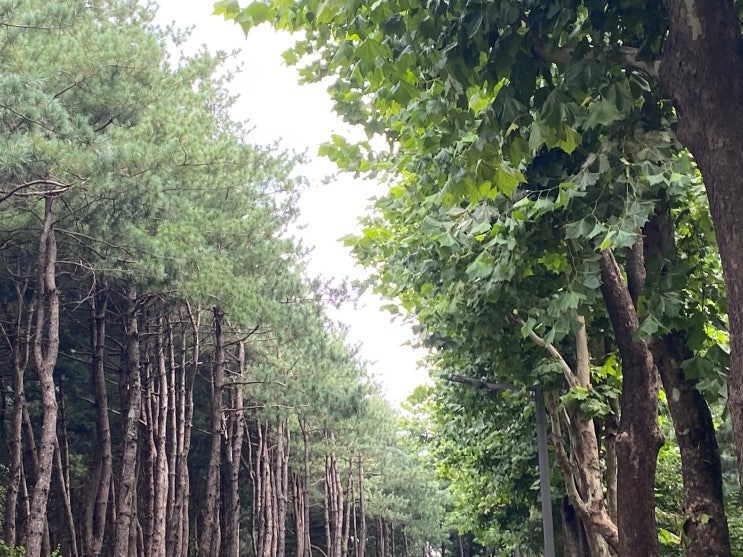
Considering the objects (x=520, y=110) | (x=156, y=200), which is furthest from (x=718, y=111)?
(x=156, y=200)

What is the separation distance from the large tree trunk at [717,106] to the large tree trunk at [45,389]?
1318cm

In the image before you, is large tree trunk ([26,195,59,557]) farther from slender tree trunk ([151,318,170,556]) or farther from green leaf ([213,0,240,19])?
green leaf ([213,0,240,19])

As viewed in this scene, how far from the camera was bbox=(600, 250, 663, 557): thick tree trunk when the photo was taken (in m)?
7.74

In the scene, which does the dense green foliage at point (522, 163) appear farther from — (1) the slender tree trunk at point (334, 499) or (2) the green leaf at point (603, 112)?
(1) the slender tree trunk at point (334, 499)

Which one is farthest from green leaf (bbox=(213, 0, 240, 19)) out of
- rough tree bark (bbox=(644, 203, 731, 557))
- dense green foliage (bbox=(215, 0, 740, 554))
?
rough tree bark (bbox=(644, 203, 731, 557))

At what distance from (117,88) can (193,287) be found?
454cm

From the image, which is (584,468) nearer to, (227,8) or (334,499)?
(227,8)

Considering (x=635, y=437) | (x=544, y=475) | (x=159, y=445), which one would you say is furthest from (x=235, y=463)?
(x=635, y=437)

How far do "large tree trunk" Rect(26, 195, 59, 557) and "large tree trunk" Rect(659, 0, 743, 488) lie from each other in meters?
13.2

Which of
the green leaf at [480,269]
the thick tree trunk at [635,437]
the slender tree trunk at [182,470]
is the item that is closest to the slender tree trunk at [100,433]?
the slender tree trunk at [182,470]

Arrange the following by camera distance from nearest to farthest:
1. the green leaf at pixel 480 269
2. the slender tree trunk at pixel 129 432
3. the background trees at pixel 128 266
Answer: the green leaf at pixel 480 269 → the background trees at pixel 128 266 → the slender tree trunk at pixel 129 432

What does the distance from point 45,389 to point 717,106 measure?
1439 cm

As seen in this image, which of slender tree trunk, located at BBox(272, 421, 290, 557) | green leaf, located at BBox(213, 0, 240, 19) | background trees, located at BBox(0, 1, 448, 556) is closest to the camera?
green leaf, located at BBox(213, 0, 240, 19)

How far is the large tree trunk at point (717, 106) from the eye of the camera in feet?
13.7
